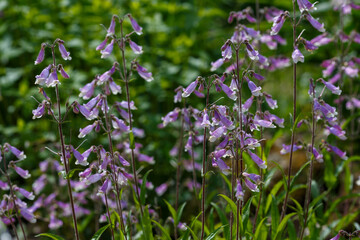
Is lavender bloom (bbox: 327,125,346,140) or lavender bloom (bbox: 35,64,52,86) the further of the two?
lavender bloom (bbox: 327,125,346,140)

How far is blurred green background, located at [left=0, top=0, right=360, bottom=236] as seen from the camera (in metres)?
6.96

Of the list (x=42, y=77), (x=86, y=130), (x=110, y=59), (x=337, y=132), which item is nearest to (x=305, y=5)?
(x=337, y=132)

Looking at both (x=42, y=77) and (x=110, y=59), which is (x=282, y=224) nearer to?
(x=42, y=77)

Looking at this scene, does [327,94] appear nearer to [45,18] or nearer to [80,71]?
[80,71]

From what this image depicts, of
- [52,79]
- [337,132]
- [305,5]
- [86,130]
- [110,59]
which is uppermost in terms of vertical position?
[305,5]

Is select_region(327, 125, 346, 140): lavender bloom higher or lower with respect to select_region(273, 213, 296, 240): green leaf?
higher

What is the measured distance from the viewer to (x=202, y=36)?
814cm

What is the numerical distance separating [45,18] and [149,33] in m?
1.95

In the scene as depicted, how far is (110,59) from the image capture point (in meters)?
6.98

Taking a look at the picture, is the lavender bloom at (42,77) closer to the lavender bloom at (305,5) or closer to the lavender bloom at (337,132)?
the lavender bloom at (305,5)

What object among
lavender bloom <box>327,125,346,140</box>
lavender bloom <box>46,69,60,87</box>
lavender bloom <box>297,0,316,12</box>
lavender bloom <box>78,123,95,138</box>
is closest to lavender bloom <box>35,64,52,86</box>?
lavender bloom <box>46,69,60,87</box>

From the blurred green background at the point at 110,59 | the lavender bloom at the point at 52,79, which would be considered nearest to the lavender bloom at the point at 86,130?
the lavender bloom at the point at 52,79

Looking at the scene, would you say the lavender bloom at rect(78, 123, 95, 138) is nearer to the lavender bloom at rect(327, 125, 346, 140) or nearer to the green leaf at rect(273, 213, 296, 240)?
the green leaf at rect(273, 213, 296, 240)

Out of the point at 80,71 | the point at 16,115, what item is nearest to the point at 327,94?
the point at 80,71
